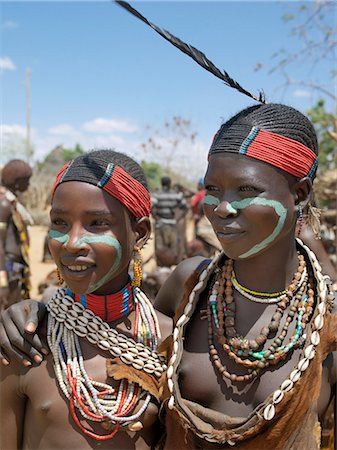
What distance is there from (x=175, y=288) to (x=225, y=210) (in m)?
Result: 0.61

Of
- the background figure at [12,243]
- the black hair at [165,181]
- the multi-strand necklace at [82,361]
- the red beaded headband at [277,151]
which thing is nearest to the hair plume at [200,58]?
the red beaded headband at [277,151]

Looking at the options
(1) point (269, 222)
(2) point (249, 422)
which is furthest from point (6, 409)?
(1) point (269, 222)

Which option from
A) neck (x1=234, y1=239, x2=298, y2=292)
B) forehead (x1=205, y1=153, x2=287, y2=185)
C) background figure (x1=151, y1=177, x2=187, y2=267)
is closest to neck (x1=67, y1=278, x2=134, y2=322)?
neck (x1=234, y1=239, x2=298, y2=292)

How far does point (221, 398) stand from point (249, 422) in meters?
0.14

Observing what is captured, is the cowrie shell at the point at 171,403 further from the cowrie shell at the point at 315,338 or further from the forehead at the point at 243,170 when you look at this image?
the forehead at the point at 243,170

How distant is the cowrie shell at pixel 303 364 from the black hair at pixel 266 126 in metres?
0.66

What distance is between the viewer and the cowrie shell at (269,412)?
55.9 inches

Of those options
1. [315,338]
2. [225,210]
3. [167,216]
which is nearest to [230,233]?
[225,210]

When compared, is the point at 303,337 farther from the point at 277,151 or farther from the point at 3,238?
the point at 3,238

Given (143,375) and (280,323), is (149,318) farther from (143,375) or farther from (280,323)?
A: (280,323)

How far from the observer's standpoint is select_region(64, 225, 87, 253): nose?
158 cm

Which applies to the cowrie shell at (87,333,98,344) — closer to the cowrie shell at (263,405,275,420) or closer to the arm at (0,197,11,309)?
the cowrie shell at (263,405,275,420)

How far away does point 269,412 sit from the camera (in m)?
1.43

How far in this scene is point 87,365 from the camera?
168cm
